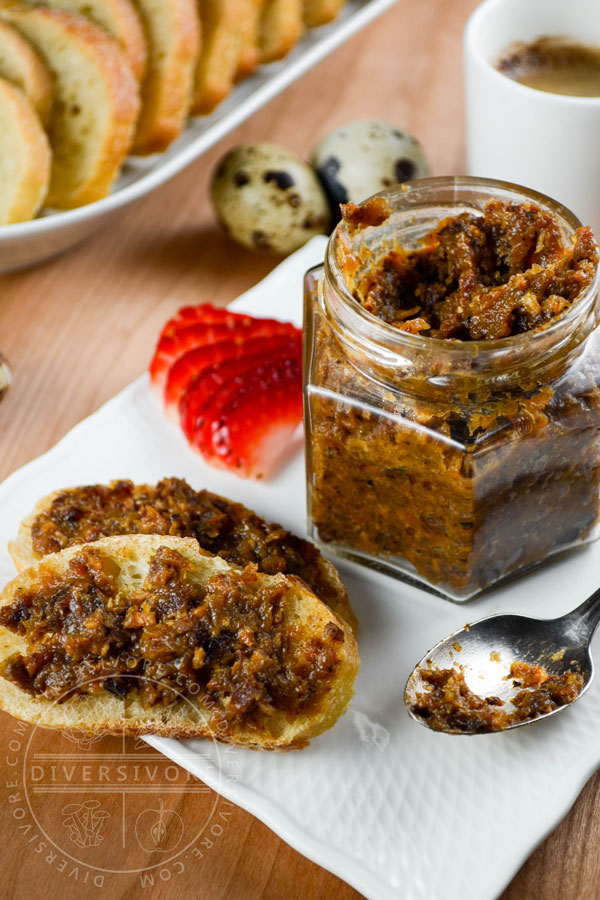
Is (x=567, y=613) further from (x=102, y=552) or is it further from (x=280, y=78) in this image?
(x=280, y=78)

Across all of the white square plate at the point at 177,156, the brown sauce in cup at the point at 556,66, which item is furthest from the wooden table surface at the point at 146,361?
the brown sauce in cup at the point at 556,66

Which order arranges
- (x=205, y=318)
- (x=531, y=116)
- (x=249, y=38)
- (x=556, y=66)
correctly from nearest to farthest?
1. (x=205, y=318)
2. (x=531, y=116)
3. (x=556, y=66)
4. (x=249, y=38)

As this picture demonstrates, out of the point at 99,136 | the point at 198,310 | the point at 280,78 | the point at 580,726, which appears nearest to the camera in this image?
the point at 580,726

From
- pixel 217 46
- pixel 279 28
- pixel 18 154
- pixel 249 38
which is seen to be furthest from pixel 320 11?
pixel 18 154

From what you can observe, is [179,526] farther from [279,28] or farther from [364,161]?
[279,28]

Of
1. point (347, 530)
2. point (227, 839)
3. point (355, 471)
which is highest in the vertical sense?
point (355, 471)

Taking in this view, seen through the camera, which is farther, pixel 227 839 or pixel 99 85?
pixel 99 85

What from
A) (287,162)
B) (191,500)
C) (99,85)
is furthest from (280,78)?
(191,500)

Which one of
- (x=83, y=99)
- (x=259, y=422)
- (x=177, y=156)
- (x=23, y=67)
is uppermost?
(x=23, y=67)
